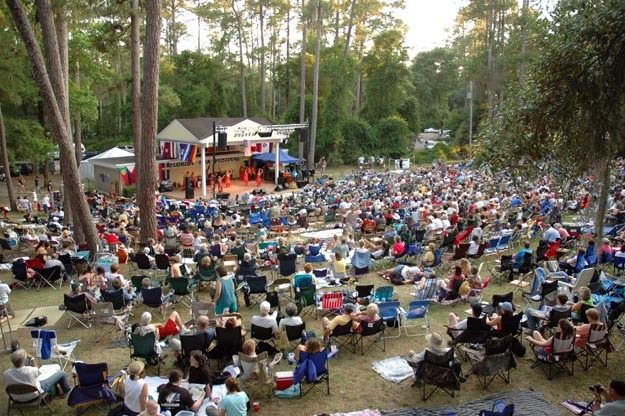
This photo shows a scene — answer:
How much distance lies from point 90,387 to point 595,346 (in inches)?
265

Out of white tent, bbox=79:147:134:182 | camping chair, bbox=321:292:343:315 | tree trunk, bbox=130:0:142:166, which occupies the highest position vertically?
tree trunk, bbox=130:0:142:166

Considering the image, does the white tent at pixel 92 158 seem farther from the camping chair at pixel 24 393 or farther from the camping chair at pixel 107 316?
the camping chair at pixel 24 393

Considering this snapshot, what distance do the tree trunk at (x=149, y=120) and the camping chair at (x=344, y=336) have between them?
8.14 m

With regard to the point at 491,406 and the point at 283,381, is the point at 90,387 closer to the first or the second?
the point at 283,381

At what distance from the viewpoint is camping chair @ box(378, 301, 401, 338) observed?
320 inches

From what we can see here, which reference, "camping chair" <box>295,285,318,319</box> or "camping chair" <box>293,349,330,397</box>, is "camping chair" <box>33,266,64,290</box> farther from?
"camping chair" <box>293,349,330,397</box>

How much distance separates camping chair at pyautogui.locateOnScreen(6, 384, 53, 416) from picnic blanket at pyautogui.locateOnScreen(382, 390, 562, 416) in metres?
4.10

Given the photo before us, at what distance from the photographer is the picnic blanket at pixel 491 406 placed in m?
6.04

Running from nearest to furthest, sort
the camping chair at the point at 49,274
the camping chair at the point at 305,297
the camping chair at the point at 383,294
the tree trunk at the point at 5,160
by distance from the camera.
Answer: the camping chair at the point at 305,297 < the camping chair at the point at 383,294 < the camping chair at the point at 49,274 < the tree trunk at the point at 5,160

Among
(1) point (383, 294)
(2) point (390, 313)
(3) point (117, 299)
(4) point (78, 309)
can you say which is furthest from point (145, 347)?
(1) point (383, 294)

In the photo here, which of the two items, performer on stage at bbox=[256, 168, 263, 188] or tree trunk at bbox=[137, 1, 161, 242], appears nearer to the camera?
tree trunk at bbox=[137, 1, 161, 242]

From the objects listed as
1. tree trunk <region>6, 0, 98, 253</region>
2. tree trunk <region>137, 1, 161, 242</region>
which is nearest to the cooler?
tree trunk <region>6, 0, 98, 253</region>

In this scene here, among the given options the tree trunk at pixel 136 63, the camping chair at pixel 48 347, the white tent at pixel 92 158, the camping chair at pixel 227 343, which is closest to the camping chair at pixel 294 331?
the camping chair at pixel 227 343

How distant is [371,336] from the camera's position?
8.31 m
